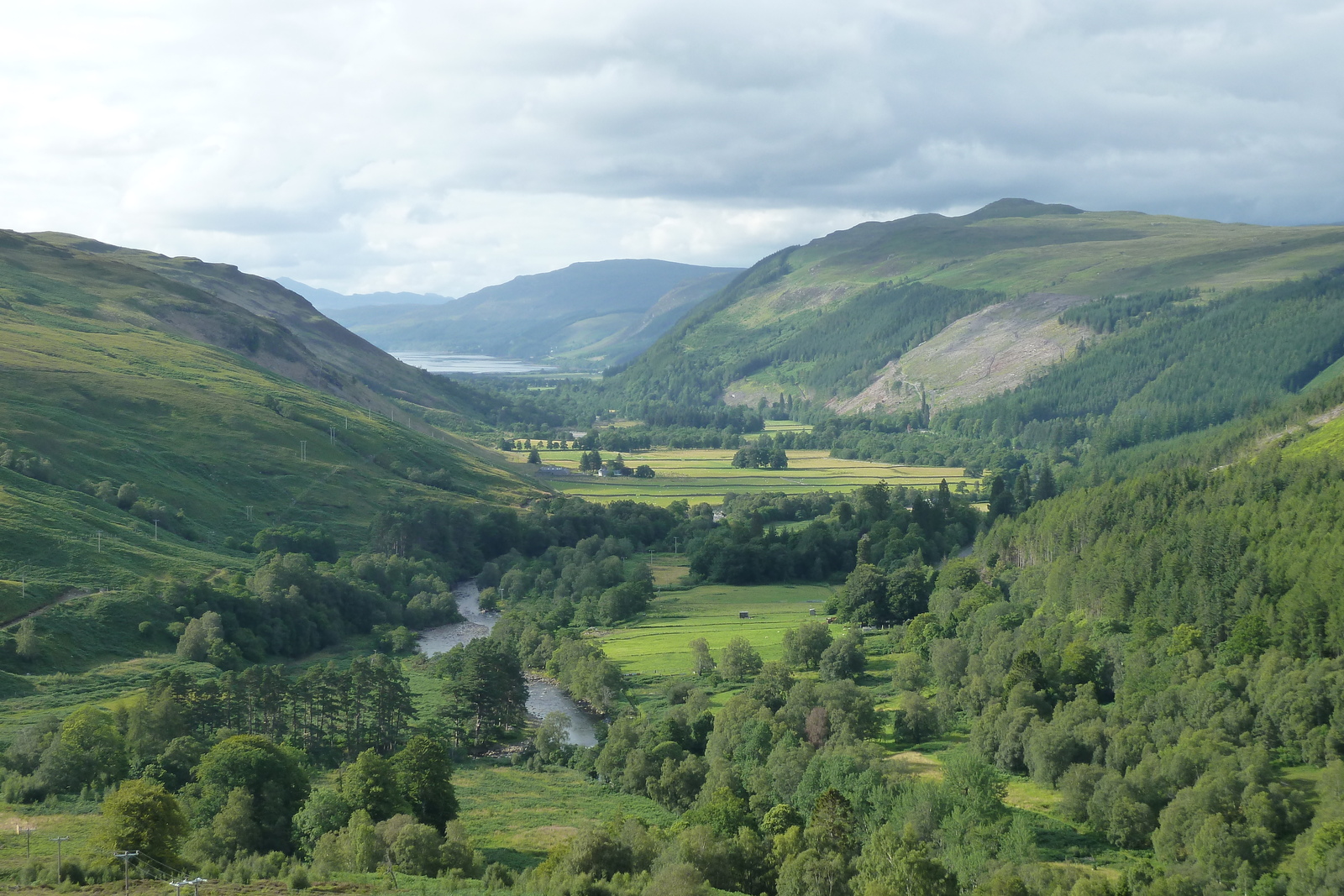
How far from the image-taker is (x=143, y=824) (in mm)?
48312

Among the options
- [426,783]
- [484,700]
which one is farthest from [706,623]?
[426,783]

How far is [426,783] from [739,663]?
3416 centimetres

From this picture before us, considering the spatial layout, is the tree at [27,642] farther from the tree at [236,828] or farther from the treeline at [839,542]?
Result: the treeline at [839,542]

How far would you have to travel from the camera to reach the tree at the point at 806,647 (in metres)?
92.1

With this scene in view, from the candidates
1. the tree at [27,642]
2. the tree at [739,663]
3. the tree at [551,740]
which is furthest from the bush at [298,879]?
the tree at [27,642]

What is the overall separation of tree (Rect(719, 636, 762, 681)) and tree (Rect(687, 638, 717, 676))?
1.65m

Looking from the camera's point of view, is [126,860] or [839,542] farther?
[839,542]

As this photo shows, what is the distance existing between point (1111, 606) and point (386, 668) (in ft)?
171

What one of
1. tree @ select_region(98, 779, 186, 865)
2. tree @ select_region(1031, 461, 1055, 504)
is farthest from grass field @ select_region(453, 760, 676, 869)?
tree @ select_region(1031, 461, 1055, 504)

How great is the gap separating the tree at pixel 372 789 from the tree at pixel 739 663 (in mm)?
35434

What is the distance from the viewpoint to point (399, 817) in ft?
178

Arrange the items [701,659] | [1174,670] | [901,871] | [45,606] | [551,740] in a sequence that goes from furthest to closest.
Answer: [701,659] → [45,606] → [551,740] → [1174,670] → [901,871]

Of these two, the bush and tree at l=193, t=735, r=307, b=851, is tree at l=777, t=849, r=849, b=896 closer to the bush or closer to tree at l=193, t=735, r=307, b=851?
the bush

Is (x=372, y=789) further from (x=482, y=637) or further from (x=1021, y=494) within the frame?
(x=1021, y=494)
